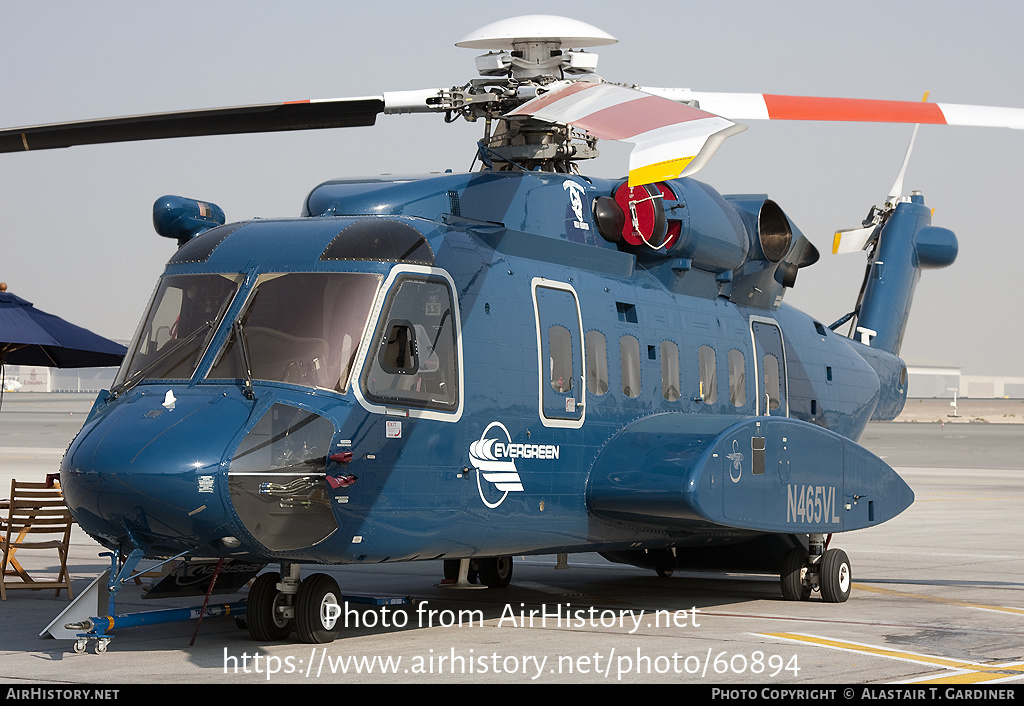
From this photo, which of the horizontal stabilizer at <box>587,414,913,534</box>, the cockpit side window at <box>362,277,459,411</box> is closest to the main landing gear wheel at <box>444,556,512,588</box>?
the horizontal stabilizer at <box>587,414,913,534</box>

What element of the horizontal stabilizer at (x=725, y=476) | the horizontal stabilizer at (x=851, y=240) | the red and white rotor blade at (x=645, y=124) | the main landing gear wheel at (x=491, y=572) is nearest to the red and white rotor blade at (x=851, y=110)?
the red and white rotor blade at (x=645, y=124)

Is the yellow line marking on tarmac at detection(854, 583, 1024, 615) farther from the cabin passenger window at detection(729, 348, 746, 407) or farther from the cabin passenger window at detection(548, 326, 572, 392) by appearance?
the cabin passenger window at detection(548, 326, 572, 392)

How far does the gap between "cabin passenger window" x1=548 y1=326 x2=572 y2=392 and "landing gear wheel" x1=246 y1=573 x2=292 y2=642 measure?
9.38 feet

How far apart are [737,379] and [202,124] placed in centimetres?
623

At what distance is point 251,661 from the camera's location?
891cm

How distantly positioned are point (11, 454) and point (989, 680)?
40275mm

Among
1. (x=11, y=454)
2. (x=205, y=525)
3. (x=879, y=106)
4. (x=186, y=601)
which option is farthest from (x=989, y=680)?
(x=11, y=454)

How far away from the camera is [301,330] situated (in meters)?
9.38

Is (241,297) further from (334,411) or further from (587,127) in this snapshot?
(587,127)

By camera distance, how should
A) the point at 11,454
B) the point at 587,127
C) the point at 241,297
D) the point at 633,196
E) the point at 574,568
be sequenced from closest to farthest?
the point at 587,127, the point at 241,297, the point at 633,196, the point at 574,568, the point at 11,454

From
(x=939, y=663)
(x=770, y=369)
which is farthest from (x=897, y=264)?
(x=939, y=663)

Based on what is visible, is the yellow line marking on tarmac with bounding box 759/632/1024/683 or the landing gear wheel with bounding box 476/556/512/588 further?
the landing gear wheel with bounding box 476/556/512/588

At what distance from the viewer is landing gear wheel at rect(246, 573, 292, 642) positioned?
31.7ft

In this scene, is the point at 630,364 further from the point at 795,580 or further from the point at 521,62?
the point at 795,580
